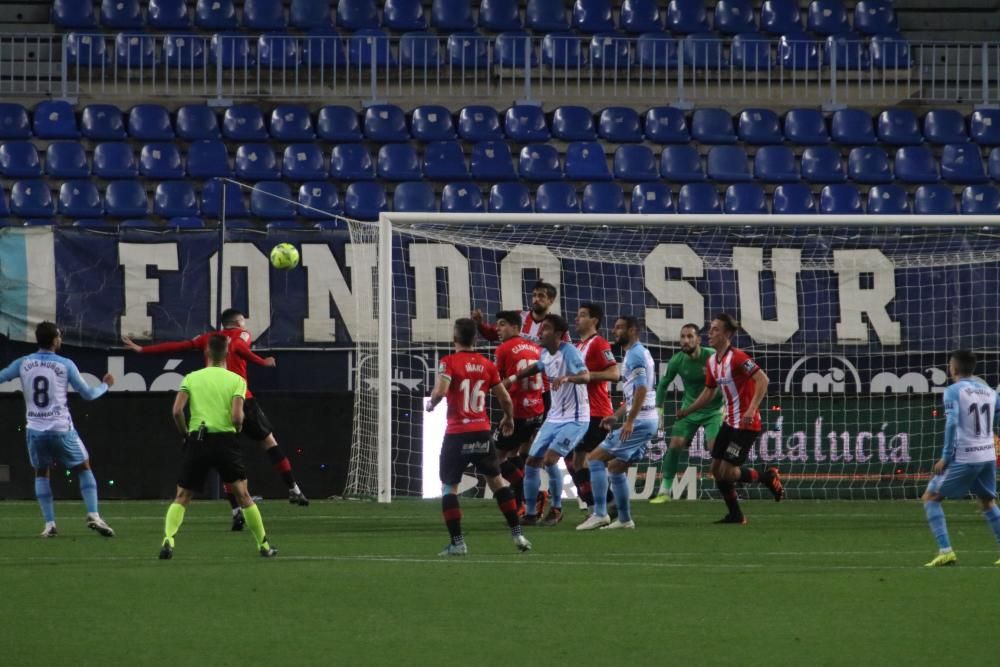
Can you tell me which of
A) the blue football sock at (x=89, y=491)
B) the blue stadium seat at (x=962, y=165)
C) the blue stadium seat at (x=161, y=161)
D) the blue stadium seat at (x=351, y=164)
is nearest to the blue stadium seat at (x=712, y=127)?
the blue stadium seat at (x=962, y=165)

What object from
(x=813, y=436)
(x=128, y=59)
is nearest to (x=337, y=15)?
(x=128, y=59)

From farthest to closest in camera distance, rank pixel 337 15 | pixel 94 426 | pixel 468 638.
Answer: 1. pixel 337 15
2. pixel 94 426
3. pixel 468 638

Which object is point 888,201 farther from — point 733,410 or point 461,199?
point 733,410

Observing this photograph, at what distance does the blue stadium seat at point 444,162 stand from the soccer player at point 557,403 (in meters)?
8.46

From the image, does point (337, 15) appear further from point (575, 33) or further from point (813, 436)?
point (813, 436)

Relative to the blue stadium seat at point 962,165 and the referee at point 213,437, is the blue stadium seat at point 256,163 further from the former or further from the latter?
the referee at point 213,437

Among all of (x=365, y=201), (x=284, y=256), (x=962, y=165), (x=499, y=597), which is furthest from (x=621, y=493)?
(x=962, y=165)

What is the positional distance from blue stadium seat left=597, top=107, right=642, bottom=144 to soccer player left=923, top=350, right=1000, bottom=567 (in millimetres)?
13187

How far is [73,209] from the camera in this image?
2244 cm

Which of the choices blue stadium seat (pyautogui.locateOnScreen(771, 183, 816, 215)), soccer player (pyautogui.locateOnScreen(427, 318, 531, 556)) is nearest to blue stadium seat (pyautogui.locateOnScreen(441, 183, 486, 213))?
blue stadium seat (pyautogui.locateOnScreen(771, 183, 816, 215))

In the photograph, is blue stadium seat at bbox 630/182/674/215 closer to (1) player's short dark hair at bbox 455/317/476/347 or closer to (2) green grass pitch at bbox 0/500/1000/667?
(2) green grass pitch at bbox 0/500/1000/667

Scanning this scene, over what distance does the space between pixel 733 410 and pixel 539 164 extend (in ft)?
27.7

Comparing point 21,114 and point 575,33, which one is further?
point 575,33

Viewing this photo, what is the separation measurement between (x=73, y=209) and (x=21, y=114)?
7.29 ft
